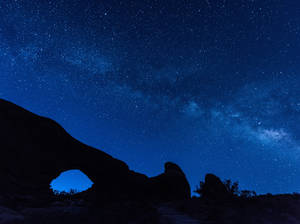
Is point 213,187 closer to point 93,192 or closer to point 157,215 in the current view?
point 93,192

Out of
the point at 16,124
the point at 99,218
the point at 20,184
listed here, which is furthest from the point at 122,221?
the point at 16,124

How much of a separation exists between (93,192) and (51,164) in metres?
6.07

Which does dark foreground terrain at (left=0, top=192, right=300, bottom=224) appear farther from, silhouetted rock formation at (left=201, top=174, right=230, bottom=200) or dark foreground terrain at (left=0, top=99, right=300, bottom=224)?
silhouetted rock formation at (left=201, top=174, right=230, bottom=200)

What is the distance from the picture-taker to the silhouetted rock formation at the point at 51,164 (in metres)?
17.5

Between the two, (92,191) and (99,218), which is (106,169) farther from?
(99,218)

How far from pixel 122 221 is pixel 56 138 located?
13.2 meters

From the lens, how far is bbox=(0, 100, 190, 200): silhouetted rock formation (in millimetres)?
17547

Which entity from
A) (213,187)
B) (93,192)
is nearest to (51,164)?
(93,192)

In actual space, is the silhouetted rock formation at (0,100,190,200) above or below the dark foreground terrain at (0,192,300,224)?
above

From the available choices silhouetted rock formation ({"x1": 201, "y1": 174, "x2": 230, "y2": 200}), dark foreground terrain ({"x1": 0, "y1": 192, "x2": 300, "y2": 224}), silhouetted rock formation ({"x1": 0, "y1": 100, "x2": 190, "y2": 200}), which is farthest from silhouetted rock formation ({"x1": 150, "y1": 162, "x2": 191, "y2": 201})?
dark foreground terrain ({"x1": 0, "y1": 192, "x2": 300, "y2": 224})

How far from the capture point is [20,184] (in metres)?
16.5

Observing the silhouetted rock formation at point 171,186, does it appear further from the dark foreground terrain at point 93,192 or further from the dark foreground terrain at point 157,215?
the dark foreground terrain at point 157,215

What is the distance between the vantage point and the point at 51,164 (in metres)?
20.6

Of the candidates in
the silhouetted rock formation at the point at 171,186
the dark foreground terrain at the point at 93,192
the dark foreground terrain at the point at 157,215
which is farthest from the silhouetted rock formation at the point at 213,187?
the dark foreground terrain at the point at 157,215
